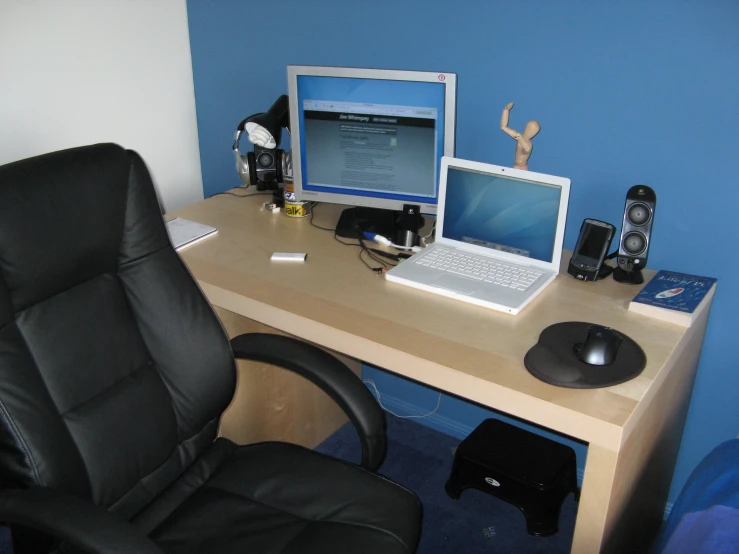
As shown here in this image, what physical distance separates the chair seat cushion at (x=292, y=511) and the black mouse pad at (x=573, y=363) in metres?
0.34

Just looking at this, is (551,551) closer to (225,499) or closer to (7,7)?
(225,499)

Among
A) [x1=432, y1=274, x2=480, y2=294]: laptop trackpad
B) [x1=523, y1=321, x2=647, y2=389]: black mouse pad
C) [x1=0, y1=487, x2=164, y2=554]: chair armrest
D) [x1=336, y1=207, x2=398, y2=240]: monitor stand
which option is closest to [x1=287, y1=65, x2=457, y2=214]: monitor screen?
[x1=336, y1=207, x2=398, y2=240]: monitor stand

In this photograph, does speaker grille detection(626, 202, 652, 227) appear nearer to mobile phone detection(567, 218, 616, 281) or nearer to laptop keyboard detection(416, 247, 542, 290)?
mobile phone detection(567, 218, 616, 281)

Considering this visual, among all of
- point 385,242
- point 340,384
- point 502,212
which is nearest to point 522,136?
point 502,212

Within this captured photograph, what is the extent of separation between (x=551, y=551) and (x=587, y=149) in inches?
41.1

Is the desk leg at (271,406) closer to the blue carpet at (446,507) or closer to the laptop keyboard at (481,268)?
the blue carpet at (446,507)

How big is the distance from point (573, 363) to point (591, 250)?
420 mm

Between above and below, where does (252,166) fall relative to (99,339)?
above

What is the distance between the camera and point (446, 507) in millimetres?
1928

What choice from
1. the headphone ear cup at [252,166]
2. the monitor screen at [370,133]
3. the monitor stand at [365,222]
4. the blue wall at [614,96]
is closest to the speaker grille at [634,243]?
the blue wall at [614,96]

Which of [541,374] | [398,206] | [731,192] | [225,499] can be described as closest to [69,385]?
[225,499]

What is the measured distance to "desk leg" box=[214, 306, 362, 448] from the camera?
1.83 meters

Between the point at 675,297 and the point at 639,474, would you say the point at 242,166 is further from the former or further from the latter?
the point at 639,474

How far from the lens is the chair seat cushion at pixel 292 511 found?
3.84 ft
